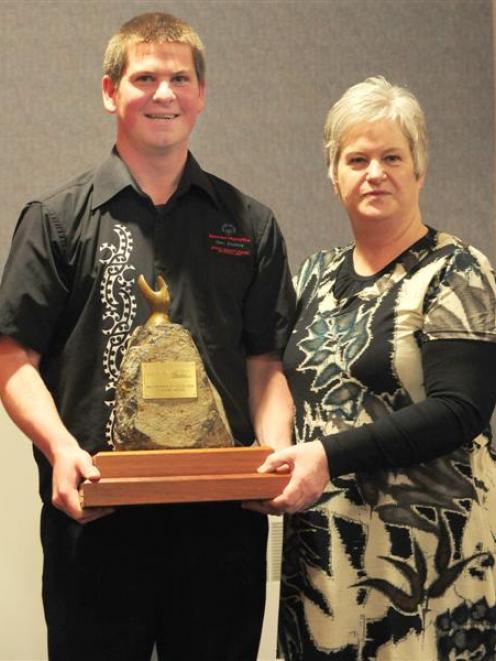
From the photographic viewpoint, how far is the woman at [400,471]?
6.04 ft

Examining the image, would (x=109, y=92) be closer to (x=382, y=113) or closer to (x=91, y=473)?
(x=382, y=113)

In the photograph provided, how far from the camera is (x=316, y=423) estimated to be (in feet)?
6.35

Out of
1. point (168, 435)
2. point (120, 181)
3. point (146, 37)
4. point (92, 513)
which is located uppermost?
point (146, 37)

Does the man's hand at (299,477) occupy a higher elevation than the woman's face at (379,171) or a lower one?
lower

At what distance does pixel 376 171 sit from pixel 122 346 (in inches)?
23.0

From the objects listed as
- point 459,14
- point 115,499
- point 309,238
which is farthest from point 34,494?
point 459,14

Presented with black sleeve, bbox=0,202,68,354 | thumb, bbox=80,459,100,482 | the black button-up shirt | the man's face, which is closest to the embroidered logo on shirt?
the black button-up shirt

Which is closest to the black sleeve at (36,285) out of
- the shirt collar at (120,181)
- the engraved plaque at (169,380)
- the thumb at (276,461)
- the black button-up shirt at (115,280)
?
the black button-up shirt at (115,280)

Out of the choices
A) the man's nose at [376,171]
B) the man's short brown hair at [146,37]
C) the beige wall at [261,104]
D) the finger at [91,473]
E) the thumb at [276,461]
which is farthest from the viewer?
the beige wall at [261,104]

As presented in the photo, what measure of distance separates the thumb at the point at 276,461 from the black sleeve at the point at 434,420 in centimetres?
7

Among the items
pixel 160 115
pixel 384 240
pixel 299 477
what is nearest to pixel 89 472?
pixel 299 477

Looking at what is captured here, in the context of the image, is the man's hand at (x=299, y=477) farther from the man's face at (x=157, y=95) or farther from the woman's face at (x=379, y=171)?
the man's face at (x=157, y=95)

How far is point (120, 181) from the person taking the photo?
6.22 feet

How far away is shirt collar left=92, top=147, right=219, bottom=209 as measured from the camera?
1.89 metres
